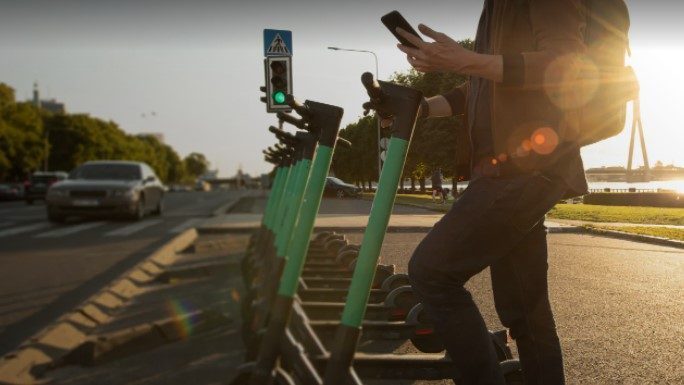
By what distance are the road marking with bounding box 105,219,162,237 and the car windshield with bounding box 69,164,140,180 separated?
1362 millimetres

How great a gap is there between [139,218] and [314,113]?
52.1ft

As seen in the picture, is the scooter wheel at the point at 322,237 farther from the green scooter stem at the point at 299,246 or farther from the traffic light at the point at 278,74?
the green scooter stem at the point at 299,246

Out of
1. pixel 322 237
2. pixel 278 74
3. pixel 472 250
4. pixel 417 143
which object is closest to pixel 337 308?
pixel 417 143

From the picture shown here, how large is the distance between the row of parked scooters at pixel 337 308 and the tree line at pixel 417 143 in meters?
0.26

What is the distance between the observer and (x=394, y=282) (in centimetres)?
427

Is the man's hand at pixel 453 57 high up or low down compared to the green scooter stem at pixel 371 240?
up

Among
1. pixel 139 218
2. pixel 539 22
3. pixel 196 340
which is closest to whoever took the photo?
pixel 539 22

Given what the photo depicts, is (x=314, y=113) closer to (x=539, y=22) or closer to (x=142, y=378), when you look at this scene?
(x=539, y=22)

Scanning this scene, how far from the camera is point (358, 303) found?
2.28 m

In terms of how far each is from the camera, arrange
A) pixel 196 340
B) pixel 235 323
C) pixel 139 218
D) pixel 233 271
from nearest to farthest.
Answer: pixel 196 340
pixel 235 323
pixel 233 271
pixel 139 218

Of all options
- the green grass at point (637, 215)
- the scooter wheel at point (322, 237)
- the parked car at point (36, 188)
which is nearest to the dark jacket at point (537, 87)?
the scooter wheel at point (322, 237)

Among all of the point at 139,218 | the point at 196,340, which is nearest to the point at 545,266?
the point at 196,340

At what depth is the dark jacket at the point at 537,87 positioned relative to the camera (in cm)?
205

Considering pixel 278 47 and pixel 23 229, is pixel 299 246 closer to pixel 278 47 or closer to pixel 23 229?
pixel 278 47
